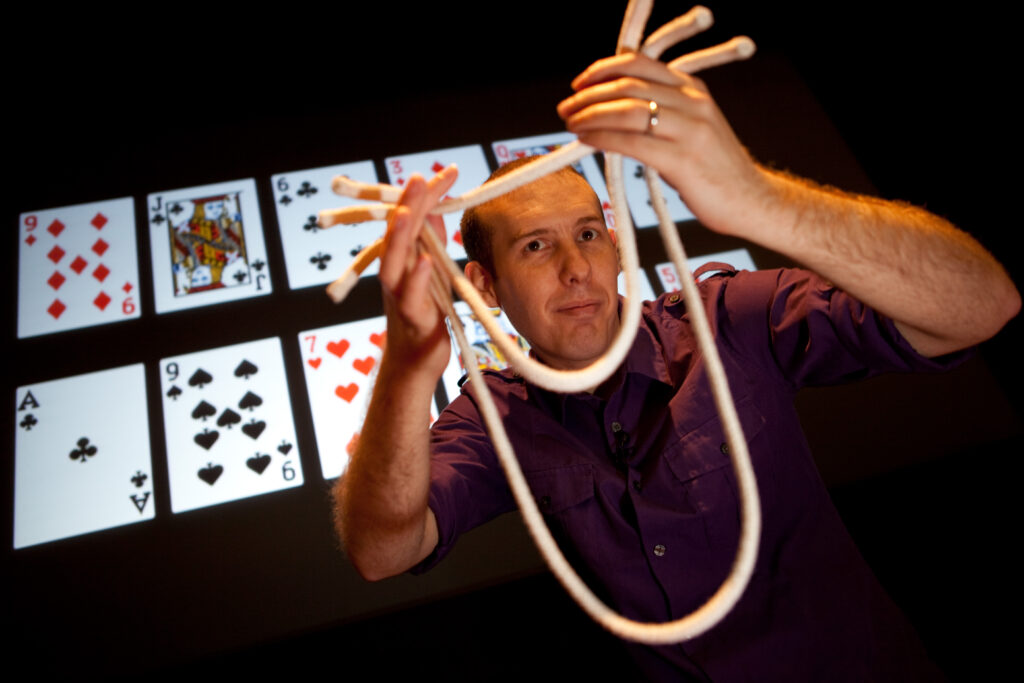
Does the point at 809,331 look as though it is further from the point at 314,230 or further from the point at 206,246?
the point at 206,246

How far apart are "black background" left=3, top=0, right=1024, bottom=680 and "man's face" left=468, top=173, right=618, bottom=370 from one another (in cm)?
154

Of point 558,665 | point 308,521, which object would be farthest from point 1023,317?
point 308,521

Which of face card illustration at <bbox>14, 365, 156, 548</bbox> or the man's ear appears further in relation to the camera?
face card illustration at <bbox>14, 365, 156, 548</bbox>

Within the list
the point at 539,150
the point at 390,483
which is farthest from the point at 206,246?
the point at 390,483

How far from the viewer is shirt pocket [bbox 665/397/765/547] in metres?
1.35

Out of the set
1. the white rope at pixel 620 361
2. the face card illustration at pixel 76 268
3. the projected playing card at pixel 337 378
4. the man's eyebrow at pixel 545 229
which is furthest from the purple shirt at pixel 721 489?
the face card illustration at pixel 76 268

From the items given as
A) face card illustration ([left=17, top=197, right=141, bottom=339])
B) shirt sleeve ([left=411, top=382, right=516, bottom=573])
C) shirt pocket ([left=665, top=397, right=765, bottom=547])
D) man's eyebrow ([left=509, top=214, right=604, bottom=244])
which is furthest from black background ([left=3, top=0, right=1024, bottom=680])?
man's eyebrow ([left=509, top=214, right=604, bottom=244])

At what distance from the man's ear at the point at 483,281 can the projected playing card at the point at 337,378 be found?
1.28m

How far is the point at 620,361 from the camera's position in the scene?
2.78 feet

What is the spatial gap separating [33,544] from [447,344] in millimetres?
2651

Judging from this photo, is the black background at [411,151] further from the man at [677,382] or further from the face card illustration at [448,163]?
the man at [677,382]

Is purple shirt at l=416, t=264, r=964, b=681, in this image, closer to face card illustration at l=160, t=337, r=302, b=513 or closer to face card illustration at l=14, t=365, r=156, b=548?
face card illustration at l=160, t=337, r=302, b=513

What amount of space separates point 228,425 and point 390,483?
83.5 inches

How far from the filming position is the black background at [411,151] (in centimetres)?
262
